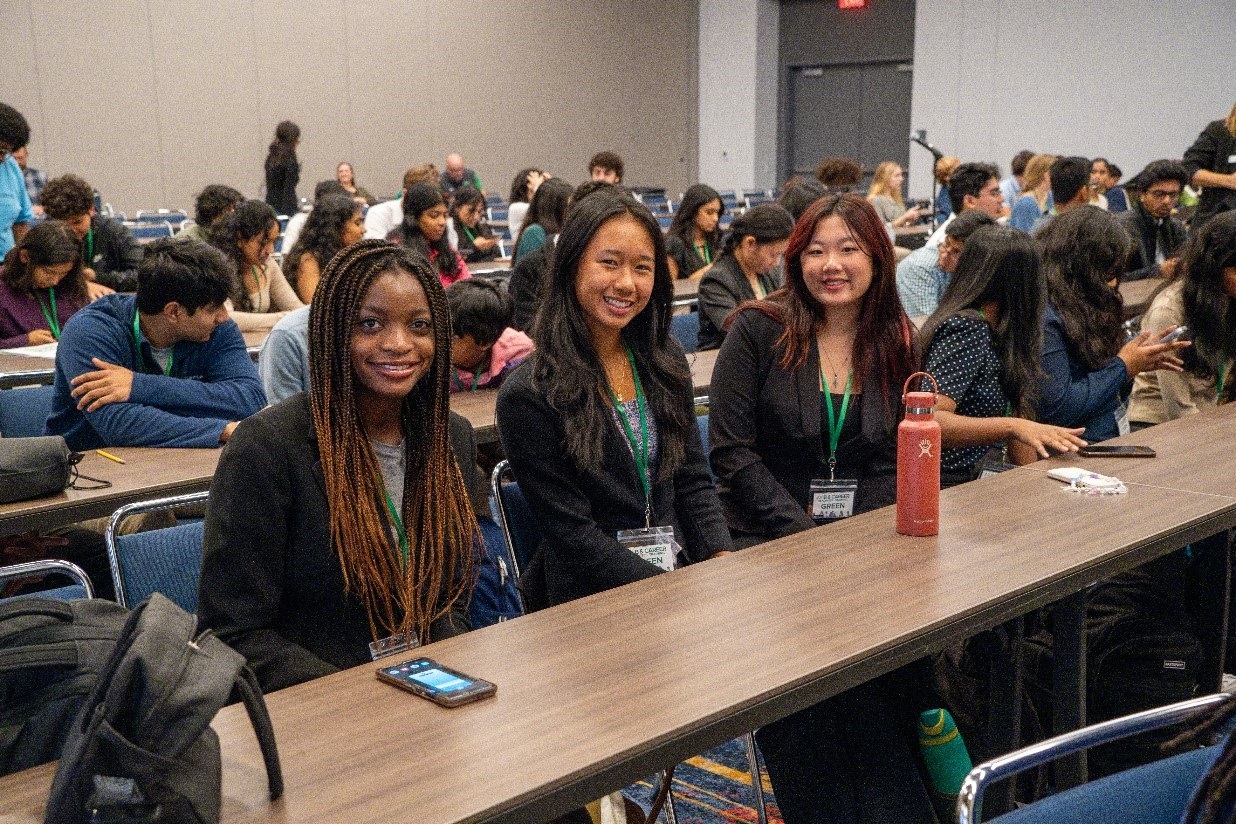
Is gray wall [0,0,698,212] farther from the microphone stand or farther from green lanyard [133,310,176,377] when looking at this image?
green lanyard [133,310,176,377]

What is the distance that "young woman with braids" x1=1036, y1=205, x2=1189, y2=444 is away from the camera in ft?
11.1

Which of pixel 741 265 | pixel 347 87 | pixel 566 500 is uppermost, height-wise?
pixel 347 87

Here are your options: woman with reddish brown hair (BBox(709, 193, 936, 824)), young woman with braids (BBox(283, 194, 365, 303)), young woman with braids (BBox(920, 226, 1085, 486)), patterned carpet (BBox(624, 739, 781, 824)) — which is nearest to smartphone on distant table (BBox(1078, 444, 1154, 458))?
young woman with braids (BBox(920, 226, 1085, 486))

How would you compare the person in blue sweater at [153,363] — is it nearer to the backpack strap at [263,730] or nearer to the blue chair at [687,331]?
the backpack strap at [263,730]

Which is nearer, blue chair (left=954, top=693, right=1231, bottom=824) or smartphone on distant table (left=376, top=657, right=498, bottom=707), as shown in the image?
blue chair (left=954, top=693, right=1231, bottom=824)

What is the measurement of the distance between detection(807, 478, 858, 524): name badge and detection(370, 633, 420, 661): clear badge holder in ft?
3.74

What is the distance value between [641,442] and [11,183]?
4.84 metres

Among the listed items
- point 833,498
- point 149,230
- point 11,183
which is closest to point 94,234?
point 11,183

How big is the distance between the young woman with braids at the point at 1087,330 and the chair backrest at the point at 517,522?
1.58 m

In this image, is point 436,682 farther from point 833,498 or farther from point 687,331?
point 687,331

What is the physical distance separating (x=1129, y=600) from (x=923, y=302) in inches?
101

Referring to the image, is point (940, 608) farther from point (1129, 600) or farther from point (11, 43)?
point (11, 43)

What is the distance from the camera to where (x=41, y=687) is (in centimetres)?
147

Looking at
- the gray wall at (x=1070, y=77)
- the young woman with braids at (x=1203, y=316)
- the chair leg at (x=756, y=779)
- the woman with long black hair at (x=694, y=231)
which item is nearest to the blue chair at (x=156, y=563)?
the chair leg at (x=756, y=779)
